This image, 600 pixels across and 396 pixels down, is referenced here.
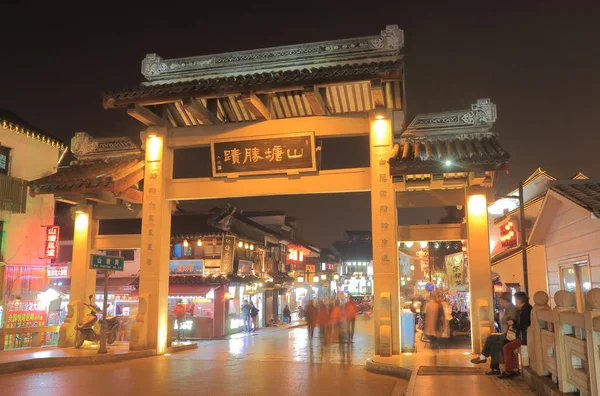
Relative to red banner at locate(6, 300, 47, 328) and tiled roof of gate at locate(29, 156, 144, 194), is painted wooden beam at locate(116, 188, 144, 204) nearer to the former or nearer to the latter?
tiled roof of gate at locate(29, 156, 144, 194)

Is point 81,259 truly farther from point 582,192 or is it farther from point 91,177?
point 582,192

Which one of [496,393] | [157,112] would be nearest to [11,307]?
[157,112]

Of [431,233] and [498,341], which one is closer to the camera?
[498,341]

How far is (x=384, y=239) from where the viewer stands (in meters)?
14.0

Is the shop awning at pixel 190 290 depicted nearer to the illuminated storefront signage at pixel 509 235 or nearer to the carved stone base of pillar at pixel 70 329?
the carved stone base of pillar at pixel 70 329

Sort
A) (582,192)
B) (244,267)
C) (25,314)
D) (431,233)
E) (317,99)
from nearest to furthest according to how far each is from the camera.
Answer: (582,192) < (317,99) < (431,233) < (25,314) < (244,267)

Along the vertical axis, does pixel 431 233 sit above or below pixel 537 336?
above

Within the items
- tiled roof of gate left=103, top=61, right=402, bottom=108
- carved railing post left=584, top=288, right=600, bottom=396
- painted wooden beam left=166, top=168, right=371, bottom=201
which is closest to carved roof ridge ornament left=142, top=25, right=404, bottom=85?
tiled roof of gate left=103, top=61, right=402, bottom=108

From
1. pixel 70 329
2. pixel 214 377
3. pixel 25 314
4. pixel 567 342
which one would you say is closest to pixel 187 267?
pixel 25 314

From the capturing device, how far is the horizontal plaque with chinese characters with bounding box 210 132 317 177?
48.9ft

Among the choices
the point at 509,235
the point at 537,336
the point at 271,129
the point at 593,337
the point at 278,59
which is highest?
the point at 278,59

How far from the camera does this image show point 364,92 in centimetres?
1507

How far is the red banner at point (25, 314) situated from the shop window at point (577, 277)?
20116 mm

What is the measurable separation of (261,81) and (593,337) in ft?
34.6
